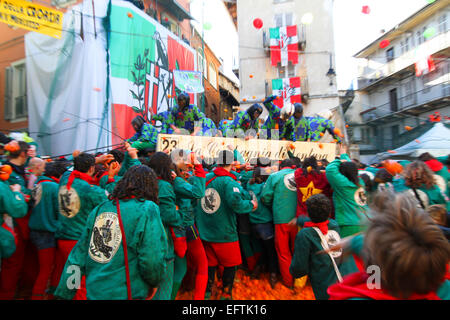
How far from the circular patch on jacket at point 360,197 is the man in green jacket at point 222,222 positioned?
1.17 m

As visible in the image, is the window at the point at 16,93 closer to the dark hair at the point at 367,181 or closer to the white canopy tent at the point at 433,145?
the dark hair at the point at 367,181

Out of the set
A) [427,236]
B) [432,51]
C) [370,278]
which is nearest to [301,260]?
[370,278]

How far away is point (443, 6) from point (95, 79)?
847 inches

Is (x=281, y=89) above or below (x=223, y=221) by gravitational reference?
above

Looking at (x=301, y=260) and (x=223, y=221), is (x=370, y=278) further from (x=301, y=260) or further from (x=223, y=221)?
(x=223, y=221)

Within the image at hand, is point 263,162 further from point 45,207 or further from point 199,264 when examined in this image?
point 45,207

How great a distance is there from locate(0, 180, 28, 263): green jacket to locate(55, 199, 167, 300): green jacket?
0.94 meters

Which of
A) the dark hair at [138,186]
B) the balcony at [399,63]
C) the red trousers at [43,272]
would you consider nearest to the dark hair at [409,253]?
the dark hair at [138,186]

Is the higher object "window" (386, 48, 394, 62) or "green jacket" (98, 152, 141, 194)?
"window" (386, 48, 394, 62)

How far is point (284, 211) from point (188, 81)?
7.37 metres

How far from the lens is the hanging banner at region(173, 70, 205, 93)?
9.59 meters

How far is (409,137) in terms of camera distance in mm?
15711

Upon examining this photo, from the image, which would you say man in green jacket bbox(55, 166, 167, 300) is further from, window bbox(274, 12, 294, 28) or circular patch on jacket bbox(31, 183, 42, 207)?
window bbox(274, 12, 294, 28)

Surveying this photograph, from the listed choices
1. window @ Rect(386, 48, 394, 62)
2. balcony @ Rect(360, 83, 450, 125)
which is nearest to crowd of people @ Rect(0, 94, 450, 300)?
balcony @ Rect(360, 83, 450, 125)
